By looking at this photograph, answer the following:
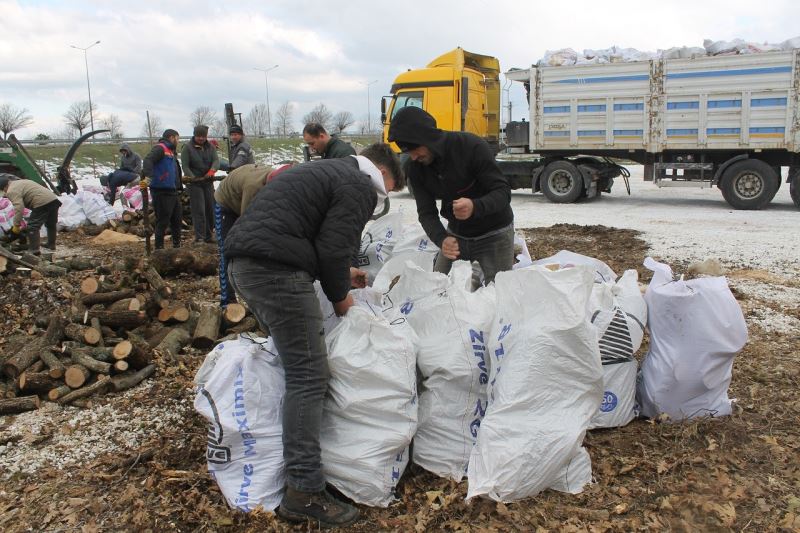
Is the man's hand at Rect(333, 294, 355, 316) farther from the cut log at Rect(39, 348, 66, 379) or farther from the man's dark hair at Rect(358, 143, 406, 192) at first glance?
the cut log at Rect(39, 348, 66, 379)

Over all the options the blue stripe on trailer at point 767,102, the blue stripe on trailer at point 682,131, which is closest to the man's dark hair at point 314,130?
the blue stripe on trailer at point 682,131

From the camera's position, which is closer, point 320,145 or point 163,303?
point 163,303

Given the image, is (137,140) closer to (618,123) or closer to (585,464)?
(618,123)

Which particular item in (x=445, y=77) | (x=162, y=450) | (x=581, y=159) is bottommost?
(x=162, y=450)

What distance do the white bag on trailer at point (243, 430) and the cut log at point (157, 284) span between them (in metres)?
2.44

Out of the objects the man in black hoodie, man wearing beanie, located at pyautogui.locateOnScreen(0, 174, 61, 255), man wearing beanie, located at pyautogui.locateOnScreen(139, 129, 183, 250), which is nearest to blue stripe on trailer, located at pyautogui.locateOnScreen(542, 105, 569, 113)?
man wearing beanie, located at pyautogui.locateOnScreen(139, 129, 183, 250)

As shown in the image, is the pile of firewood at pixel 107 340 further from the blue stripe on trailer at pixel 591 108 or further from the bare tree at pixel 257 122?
the bare tree at pixel 257 122

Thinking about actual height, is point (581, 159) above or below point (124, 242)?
above

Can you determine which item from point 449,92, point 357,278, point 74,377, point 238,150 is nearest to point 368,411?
point 357,278

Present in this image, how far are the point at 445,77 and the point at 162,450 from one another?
11.3 m

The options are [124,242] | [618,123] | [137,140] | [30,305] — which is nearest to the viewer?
[30,305]

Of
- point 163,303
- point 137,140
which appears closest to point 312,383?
point 163,303

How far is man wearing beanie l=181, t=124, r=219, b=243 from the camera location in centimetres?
816

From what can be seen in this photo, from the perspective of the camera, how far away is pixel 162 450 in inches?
113
